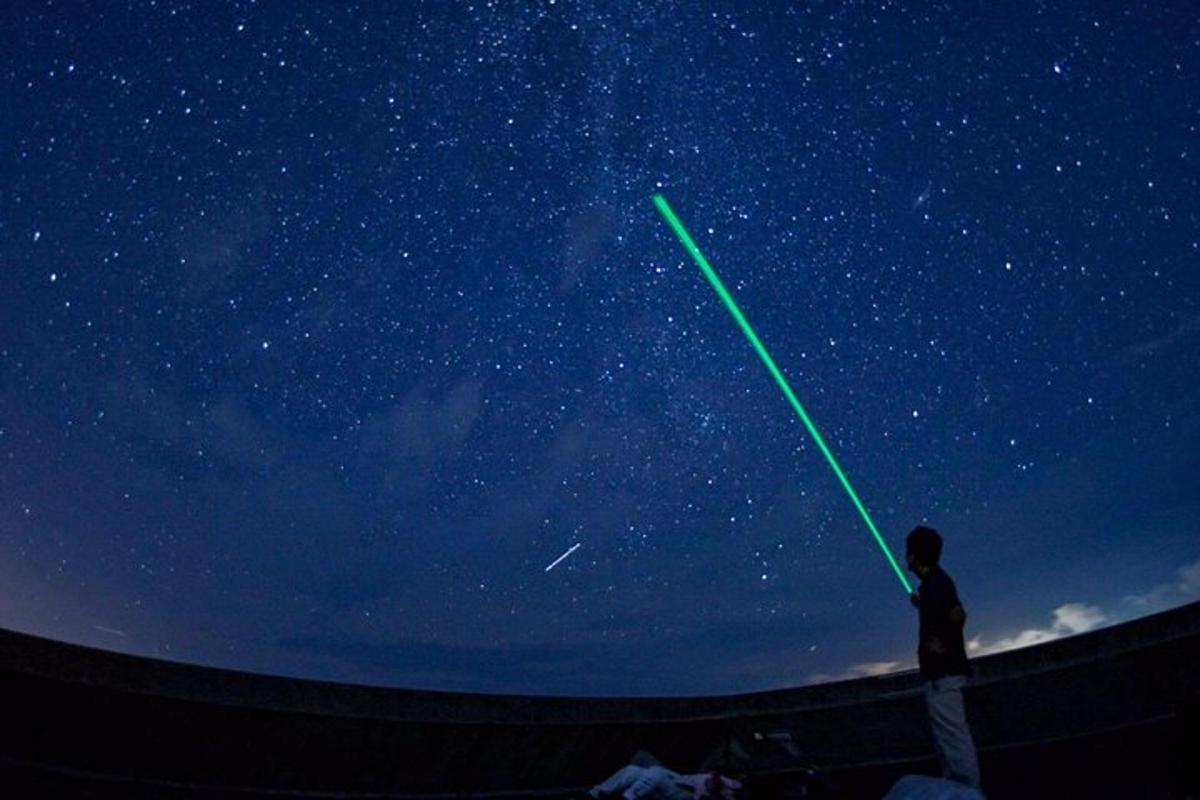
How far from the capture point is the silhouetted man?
14.9 ft

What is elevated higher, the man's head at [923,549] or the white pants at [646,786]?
the man's head at [923,549]

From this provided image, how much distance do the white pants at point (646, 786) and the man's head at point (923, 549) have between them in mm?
2358

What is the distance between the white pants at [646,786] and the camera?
4266 millimetres

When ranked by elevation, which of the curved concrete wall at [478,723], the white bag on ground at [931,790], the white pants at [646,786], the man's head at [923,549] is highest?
the man's head at [923,549]

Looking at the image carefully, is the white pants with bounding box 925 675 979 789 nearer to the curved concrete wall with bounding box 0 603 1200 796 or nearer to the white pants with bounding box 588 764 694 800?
the curved concrete wall with bounding box 0 603 1200 796

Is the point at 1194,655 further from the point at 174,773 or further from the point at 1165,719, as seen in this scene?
the point at 174,773

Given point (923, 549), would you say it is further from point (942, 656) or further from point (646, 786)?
point (646, 786)

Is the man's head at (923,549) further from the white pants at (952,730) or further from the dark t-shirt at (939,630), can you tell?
the white pants at (952,730)

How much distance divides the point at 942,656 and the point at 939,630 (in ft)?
0.60

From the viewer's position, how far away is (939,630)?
4.84 m

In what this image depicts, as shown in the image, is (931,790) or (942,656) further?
(942,656)

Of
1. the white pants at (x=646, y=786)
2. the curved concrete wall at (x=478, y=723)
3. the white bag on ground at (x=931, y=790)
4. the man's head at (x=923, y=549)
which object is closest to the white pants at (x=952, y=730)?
the white bag on ground at (x=931, y=790)

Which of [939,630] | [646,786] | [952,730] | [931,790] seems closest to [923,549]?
[939,630]

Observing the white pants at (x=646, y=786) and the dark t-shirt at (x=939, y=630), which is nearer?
the white pants at (x=646, y=786)
